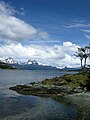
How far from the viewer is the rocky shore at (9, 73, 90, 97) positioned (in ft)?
269

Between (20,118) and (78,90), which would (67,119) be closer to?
(20,118)

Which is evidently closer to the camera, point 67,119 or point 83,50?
point 67,119

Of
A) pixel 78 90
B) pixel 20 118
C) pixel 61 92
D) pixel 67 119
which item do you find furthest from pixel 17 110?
pixel 78 90

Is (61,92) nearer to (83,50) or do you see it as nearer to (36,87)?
(36,87)

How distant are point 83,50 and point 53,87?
6177 cm

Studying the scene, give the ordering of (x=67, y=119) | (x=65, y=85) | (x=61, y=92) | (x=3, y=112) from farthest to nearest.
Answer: (x=65, y=85) → (x=61, y=92) → (x=3, y=112) → (x=67, y=119)

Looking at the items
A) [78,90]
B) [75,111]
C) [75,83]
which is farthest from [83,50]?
[75,111]

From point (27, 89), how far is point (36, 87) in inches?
173

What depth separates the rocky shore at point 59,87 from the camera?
82.1 metres

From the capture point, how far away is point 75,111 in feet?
161

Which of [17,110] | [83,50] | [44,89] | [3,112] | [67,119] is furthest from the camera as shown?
[83,50]

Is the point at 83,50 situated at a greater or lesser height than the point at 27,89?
greater

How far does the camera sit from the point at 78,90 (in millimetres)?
86312

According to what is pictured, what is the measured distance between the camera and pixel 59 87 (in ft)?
298
